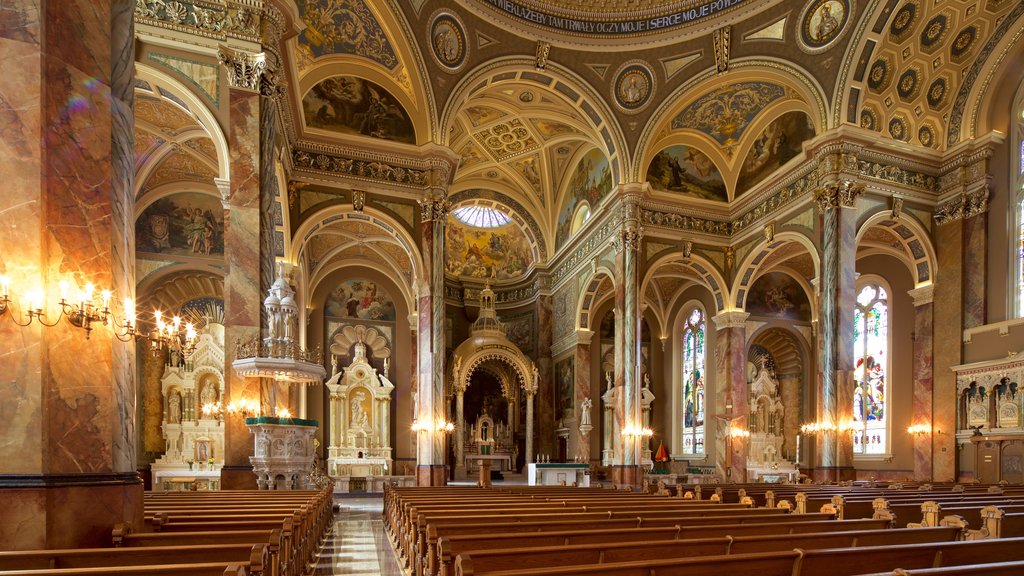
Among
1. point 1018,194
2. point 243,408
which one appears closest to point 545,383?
point 1018,194

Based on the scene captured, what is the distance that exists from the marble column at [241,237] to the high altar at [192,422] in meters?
10.6

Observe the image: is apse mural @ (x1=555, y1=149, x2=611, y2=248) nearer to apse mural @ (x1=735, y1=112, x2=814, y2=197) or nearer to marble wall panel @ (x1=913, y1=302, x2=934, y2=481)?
apse mural @ (x1=735, y1=112, x2=814, y2=197)

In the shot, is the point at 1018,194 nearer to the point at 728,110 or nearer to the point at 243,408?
the point at 728,110

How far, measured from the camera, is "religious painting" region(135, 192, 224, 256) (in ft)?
61.9

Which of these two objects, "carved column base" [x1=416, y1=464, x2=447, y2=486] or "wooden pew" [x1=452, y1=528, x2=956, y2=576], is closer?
"wooden pew" [x1=452, y1=528, x2=956, y2=576]

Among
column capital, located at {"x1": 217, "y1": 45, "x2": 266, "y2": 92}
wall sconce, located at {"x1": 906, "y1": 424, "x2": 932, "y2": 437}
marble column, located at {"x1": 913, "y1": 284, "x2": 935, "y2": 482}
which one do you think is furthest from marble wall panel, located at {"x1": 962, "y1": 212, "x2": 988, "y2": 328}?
column capital, located at {"x1": 217, "y1": 45, "x2": 266, "y2": 92}

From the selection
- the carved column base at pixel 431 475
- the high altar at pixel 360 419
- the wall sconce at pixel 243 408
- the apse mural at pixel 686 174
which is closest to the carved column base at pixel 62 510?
the wall sconce at pixel 243 408

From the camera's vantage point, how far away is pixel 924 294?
730 inches

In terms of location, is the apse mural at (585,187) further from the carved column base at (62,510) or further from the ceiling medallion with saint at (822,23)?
the carved column base at (62,510)

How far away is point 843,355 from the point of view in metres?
16.4

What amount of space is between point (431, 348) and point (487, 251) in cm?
1557

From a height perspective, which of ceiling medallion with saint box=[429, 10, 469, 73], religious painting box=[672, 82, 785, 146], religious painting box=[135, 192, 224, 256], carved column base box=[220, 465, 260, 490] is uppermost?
ceiling medallion with saint box=[429, 10, 469, 73]

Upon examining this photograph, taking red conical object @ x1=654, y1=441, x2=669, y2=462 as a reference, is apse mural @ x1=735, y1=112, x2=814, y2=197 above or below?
above

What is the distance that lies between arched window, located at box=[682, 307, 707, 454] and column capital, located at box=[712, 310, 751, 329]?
116 inches
